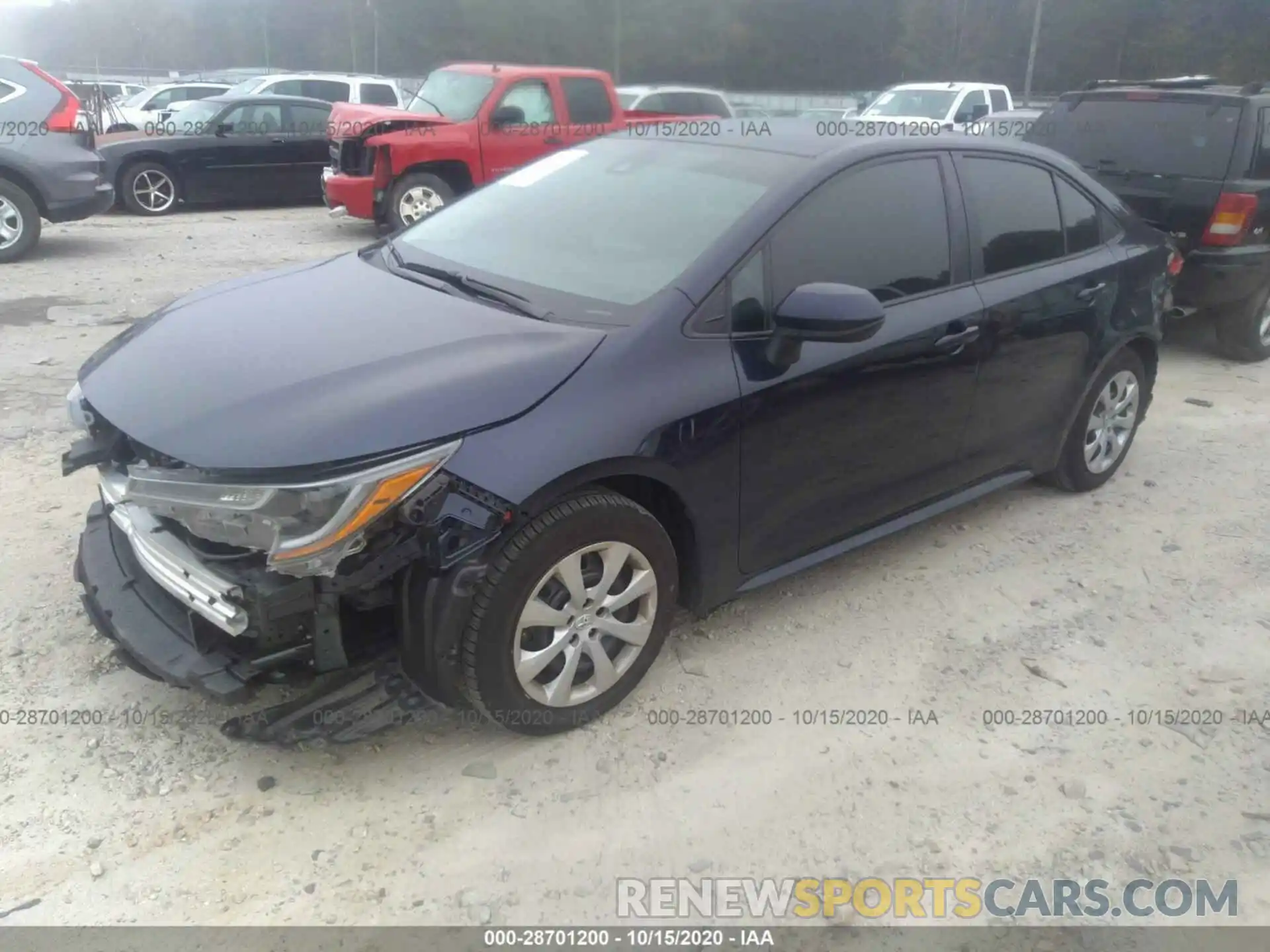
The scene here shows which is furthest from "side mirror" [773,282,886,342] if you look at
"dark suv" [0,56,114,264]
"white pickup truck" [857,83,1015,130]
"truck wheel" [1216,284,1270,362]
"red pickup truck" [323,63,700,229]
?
"white pickup truck" [857,83,1015,130]

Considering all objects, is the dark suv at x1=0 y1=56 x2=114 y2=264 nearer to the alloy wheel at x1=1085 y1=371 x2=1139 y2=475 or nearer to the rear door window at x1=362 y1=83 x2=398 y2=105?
the rear door window at x1=362 y1=83 x2=398 y2=105

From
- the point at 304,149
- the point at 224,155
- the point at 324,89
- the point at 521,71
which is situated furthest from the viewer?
the point at 324,89

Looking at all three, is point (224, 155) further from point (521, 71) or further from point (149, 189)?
point (521, 71)

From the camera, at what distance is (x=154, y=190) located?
38.9 ft

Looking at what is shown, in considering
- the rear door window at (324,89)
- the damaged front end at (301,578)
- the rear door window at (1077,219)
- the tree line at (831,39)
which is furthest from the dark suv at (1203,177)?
the tree line at (831,39)

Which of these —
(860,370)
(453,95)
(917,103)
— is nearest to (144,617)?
(860,370)

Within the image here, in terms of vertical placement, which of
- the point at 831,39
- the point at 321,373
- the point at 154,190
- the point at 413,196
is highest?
the point at 831,39

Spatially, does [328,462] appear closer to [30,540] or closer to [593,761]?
[593,761]

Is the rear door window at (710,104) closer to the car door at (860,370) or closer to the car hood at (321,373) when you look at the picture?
the car door at (860,370)

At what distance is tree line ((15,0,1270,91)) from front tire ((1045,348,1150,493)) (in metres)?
27.4

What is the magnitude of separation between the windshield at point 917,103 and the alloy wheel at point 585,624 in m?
15.0

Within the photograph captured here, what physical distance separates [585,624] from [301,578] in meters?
0.80

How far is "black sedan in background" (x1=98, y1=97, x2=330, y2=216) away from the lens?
38.2 ft

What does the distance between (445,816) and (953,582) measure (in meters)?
2.23
